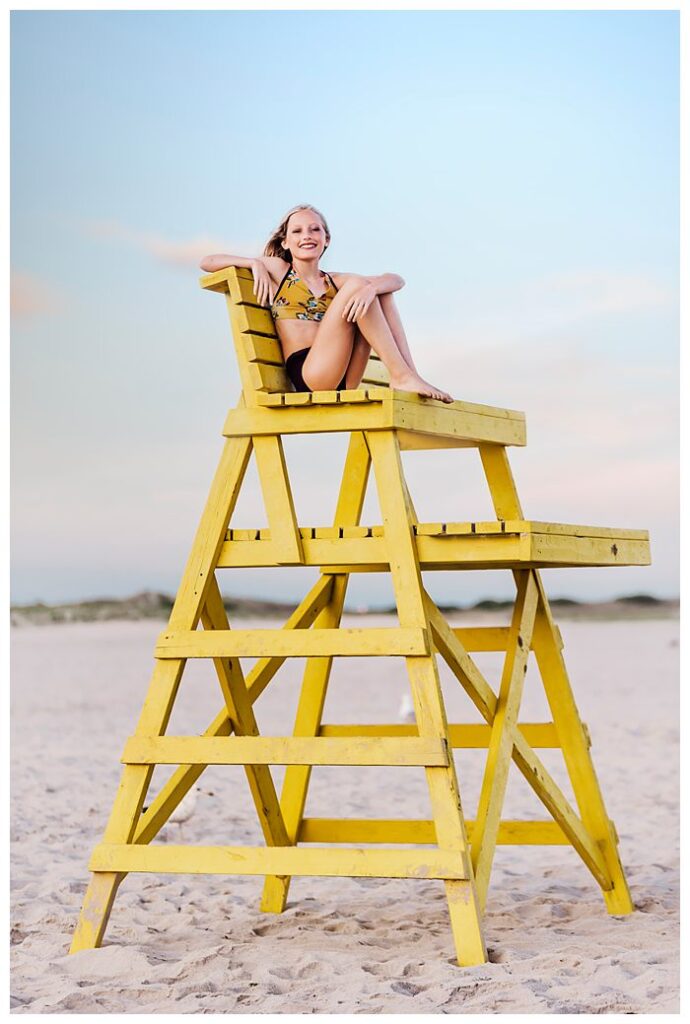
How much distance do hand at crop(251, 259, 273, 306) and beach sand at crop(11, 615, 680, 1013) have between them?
200 centimetres

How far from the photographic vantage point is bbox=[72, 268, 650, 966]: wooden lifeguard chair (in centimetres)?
373

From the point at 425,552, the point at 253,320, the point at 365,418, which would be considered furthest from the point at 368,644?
the point at 253,320

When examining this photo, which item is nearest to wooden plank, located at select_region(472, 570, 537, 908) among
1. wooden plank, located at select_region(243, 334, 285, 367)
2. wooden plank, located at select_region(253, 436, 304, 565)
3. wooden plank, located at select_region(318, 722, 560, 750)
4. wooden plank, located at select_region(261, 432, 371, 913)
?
wooden plank, located at select_region(318, 722, 560, 750)

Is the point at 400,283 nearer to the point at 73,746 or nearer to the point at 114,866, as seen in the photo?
the point at 114,866

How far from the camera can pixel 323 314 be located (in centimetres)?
439

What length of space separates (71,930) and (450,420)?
6.83 ft

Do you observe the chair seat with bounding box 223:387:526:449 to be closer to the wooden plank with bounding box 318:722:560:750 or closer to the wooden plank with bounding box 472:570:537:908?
the wooden plank with bounding box 472:570:537:908

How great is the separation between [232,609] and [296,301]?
18.9m

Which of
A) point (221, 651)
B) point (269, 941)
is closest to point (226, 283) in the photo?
point (221, 651)

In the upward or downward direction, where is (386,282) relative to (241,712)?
upward

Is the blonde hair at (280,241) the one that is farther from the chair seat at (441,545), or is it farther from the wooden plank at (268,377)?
the chair seat at (441,545)

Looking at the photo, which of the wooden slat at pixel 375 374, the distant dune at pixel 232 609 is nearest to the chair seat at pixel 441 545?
the wooden slat at pixel 375 374

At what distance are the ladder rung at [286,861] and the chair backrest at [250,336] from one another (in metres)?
1.34

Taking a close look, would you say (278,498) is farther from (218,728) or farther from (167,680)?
(218,728)
